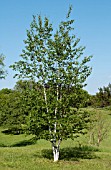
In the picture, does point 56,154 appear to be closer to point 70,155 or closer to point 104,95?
point 70,155

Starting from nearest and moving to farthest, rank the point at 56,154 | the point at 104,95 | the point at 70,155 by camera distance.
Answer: the point at 56,154 → the point at 70,155 → the point at 104,95

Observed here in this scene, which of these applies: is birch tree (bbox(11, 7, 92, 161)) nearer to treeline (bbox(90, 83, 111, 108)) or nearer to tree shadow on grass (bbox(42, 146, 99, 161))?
tree shadow on grass (bbox(42, 146, 99, 161))

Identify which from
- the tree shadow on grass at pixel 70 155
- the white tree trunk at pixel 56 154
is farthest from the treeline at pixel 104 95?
the white tree trunk at pixel 56 154

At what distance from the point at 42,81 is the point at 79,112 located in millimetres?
2382

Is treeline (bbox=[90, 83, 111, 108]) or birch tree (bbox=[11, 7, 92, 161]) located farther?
treeline (bbox=[90, 83, 111, 108])

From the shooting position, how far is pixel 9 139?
3966 cm

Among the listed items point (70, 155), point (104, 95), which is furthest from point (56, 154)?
point (104, 95)

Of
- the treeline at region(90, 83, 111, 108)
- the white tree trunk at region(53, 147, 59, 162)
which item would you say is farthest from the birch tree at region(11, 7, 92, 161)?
the treeline at region(90, 83, 111, 108)

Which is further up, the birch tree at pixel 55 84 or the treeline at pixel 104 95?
the treeline at pixel 104 95

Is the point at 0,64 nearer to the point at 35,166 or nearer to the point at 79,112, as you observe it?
the point at 79,112

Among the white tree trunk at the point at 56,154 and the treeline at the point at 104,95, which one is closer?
the white tree trunk at the point at 56,154

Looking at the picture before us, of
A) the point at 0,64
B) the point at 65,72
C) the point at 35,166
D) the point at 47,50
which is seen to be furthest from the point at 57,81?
the point at 0,64

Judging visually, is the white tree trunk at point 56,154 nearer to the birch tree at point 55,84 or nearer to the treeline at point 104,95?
the birch tree at point 55,84

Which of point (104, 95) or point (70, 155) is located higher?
point (104, 95)
